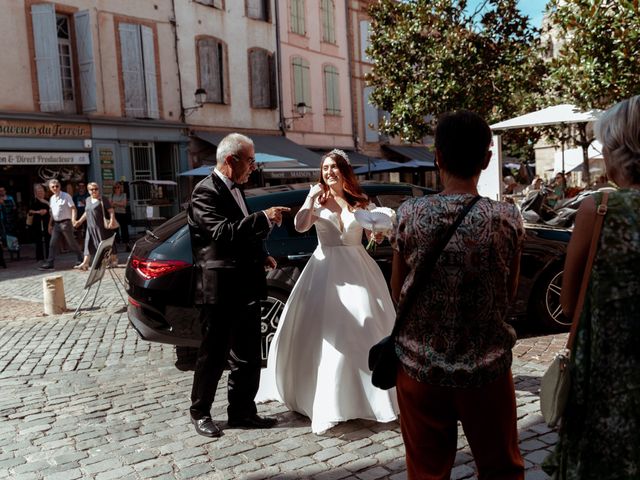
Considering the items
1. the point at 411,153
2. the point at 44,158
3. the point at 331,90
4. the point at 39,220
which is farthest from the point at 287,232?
the point at 411,153

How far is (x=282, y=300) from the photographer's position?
213 inches

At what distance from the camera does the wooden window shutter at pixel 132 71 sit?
61.9 ft

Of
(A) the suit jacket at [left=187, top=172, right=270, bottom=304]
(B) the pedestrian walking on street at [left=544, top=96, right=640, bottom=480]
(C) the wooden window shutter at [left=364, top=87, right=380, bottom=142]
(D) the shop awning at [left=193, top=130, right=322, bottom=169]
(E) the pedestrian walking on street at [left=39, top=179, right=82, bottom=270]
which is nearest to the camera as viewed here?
(B) the pedestrian walking on street at [left=544, top=96, right=640, bottom=480]

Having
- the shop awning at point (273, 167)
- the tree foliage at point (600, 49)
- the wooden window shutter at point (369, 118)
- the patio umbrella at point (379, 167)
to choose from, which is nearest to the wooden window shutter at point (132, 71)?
the shop awning at point (273, 167)

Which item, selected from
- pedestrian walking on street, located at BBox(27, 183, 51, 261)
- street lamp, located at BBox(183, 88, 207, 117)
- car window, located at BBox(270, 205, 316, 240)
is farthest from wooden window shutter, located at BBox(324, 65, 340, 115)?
car window, located at BBox(270, 205, 316, 240)

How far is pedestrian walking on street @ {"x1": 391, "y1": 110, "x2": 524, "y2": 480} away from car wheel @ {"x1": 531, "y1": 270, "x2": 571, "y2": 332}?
446 cm

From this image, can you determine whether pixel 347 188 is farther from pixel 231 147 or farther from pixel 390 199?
pixel 390 199

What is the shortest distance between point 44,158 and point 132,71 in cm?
383

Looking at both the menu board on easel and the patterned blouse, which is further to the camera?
the menu board on easel

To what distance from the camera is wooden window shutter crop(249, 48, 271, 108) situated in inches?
918

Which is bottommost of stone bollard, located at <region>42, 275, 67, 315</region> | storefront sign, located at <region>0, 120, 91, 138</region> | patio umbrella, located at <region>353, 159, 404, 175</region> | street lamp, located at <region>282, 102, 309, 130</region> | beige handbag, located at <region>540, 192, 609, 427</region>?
stone bollard, located at <region>42, 275, 67, 315</region>

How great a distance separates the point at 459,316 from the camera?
213 centimetres

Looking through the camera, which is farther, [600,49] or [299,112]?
[299,112]

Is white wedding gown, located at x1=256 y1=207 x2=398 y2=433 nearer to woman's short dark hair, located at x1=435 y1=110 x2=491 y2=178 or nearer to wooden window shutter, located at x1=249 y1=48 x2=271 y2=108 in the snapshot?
woman's short dark hair, located at x1=435 y1=110 x2=491 y2=178
